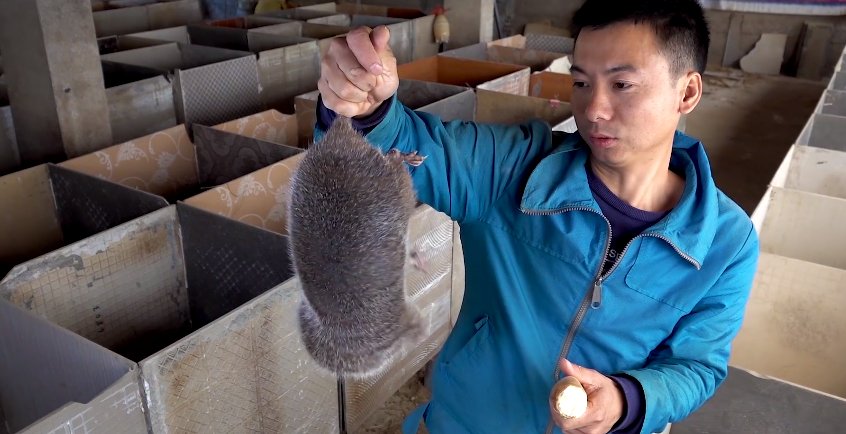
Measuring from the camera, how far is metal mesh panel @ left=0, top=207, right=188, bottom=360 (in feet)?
6.12

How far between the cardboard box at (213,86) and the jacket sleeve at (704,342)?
2468 millimetres

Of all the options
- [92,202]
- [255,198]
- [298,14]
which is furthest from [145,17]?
[255,198]

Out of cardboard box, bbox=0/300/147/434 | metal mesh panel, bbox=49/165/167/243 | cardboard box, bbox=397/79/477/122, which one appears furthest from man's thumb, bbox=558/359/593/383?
cardboard box, bbox=397/79/477/122

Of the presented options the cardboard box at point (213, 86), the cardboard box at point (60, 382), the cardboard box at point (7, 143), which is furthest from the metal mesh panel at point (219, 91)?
the cardboard box at point (60, 382)

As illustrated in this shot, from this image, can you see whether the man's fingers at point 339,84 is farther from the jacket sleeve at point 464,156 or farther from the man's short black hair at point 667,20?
the man's short black hair at point 667,20

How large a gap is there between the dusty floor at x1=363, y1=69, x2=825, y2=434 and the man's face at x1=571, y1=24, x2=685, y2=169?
146 inches

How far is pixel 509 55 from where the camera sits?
15.1 feet

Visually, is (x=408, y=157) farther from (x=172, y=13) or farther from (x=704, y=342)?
(x=172, y=13)

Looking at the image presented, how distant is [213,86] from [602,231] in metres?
2.67

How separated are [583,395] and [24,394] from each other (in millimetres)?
1610

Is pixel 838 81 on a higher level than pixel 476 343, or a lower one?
lower

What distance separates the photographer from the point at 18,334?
164 cm

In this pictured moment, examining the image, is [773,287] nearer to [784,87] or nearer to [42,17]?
[42,17]

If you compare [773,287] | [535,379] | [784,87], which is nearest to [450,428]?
[535,379]
